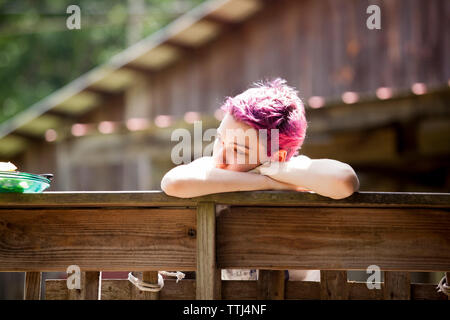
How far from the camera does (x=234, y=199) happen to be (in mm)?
2152

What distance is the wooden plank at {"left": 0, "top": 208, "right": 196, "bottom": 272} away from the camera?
2.22 meters

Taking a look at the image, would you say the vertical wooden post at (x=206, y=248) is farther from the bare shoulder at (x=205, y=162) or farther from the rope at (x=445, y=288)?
the rope at (x=445, y=288)

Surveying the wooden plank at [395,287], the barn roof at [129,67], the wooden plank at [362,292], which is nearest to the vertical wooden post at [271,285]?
the wooden plank at [362,292]

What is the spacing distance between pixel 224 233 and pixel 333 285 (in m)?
0.48

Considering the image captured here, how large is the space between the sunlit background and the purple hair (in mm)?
4291

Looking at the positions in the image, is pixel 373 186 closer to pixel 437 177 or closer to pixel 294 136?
pixel 437 177

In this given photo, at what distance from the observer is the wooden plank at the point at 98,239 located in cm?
222

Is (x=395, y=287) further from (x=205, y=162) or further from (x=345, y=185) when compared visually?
(x=205, y=162)

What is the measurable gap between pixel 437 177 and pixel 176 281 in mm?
6016

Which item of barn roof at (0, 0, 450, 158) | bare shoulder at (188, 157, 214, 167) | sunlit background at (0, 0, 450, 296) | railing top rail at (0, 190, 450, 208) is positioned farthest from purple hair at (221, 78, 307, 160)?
barn roof at (0, 0, 450, 158)

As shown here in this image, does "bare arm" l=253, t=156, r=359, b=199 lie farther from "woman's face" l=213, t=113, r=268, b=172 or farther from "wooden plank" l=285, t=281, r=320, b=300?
"wooden plank" l=285, t=281, r=320, b=300

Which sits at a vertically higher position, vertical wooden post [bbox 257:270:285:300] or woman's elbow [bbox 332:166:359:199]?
woman's elbow [bbox 332:166:359:199]

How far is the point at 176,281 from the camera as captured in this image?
241 cm

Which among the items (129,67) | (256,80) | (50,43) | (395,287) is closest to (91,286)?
(395,287)
